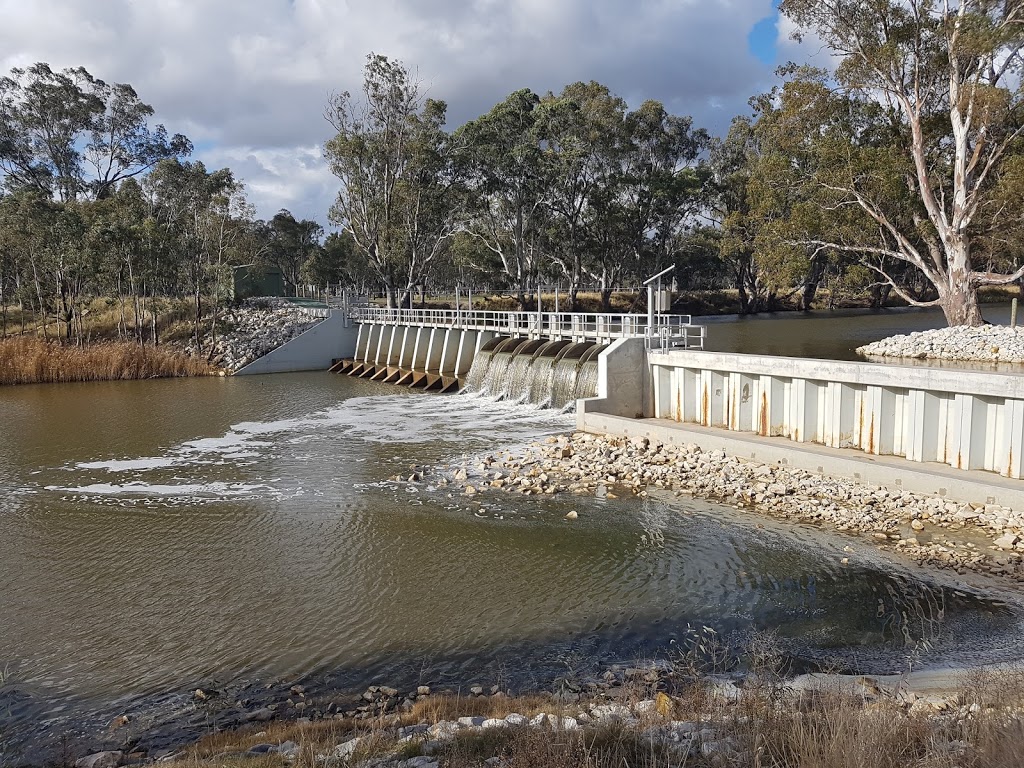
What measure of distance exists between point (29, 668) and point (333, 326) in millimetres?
→ 38449

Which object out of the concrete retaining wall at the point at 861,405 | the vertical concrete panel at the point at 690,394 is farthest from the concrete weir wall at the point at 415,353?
the concrete retaining wall at the point at 861,405

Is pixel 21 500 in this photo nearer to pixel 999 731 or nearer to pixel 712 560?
pixel 712 560

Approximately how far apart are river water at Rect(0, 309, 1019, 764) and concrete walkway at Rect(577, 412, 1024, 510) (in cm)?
245

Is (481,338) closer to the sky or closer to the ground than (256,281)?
closer to the ground

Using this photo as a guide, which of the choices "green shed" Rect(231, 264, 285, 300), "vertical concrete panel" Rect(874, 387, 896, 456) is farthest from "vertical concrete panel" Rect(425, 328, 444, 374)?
"vertical concrete panel" Rect(874, 387, 896, 456)

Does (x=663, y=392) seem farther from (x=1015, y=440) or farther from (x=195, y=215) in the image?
(x=195, y=215)

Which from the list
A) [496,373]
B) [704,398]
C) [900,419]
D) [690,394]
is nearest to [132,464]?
[496,373]

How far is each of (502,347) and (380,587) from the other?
20955mm

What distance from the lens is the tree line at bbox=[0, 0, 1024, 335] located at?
33.2 meters

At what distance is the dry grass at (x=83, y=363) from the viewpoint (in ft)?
121

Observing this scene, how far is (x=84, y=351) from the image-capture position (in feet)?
128

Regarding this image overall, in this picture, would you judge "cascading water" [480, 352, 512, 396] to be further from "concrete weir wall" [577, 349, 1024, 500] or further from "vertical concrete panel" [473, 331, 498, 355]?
"concrete weir wall" [577, 349, 1024, 500]

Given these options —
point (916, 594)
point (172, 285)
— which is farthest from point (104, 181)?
point (916, 594)

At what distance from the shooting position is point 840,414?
16.4 m
